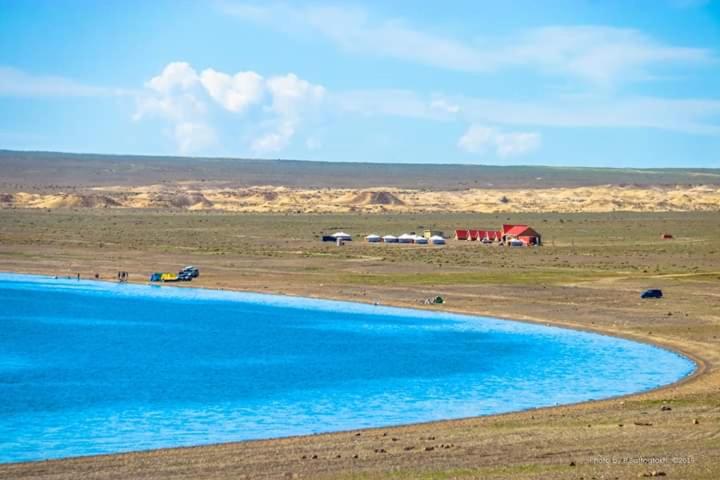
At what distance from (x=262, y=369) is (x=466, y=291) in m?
31.7

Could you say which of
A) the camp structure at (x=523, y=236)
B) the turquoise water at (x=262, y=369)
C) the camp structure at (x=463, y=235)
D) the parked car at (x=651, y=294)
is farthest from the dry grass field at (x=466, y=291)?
the camp structure at (x=463, y=235)

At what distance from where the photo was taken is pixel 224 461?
33500 mm

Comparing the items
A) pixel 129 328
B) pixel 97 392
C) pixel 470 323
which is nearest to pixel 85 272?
pixel 129 328

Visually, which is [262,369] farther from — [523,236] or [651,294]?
[523,236]

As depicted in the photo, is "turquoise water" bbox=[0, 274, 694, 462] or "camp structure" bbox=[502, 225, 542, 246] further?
"camp structure" bbox=[502, 225, 542, 246]

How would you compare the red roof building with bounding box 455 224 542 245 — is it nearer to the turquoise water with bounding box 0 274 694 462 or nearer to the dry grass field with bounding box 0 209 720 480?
the dry grass field with bounding box 0 209 720 480

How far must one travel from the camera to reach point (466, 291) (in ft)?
277

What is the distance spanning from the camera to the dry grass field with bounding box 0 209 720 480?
3250 centimetres

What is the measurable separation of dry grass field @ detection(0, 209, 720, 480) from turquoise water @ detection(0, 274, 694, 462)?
2.81m

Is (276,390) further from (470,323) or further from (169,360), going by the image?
(470,323)

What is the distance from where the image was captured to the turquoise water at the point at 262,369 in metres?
41.2

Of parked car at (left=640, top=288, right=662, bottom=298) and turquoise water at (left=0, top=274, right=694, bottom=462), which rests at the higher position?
parked car at (left=640, top=288, right=662, bottom=298)

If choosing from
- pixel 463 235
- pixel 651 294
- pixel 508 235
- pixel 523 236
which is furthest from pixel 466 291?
pixel 463 235

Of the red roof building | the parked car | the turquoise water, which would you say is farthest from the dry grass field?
the red roof building
